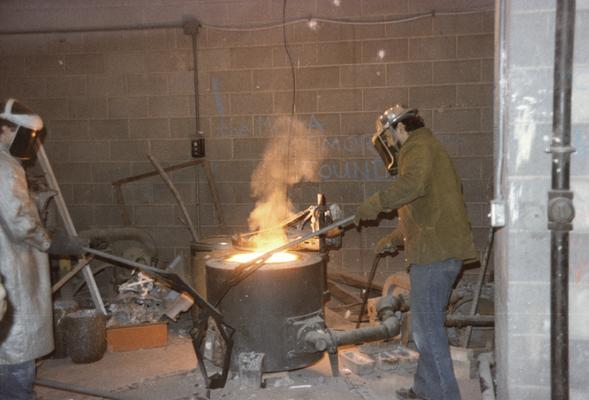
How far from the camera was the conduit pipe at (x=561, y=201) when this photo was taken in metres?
2.63

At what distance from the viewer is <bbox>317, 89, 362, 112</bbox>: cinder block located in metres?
6.66

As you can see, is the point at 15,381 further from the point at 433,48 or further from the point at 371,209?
the point at 433,48

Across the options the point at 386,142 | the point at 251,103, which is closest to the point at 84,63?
the point at 251,103

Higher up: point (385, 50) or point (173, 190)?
point (385, 50)

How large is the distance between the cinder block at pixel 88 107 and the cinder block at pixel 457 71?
390 cm

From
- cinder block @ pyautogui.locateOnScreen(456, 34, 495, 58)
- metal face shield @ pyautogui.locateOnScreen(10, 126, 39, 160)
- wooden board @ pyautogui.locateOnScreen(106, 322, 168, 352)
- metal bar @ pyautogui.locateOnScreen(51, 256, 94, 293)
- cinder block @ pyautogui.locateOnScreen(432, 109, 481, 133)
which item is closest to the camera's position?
metal face shield @ pyautogui.locateOnScreen(10, 126, 39, 160)

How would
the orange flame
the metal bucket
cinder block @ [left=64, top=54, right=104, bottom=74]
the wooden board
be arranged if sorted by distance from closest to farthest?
1. the orange flame
2. the metal bucket
3. the wooden board
4. cinder block @ [left=64, top=54, right=104, bottom=74]

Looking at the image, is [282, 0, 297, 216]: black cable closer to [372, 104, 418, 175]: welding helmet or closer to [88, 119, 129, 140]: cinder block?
[88, 119, 129, 140]: cinder block

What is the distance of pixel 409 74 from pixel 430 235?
3.14m

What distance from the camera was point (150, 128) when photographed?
23.2 feet

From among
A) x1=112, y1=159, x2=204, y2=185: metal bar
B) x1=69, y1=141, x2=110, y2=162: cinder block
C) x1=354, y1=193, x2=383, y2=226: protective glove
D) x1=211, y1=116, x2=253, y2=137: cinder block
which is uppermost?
x1=211, y1=116, x2=253, y2=137: cinder block

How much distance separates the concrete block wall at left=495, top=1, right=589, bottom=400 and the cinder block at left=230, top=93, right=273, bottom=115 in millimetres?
4207

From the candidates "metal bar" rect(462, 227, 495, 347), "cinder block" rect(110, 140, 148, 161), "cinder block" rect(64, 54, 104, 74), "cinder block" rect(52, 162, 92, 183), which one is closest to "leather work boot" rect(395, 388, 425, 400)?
"metal bar" rect(462, 227, 495, 347)

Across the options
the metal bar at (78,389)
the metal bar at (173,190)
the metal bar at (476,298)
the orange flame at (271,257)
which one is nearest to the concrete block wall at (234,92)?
the metal bar at (173,190)
